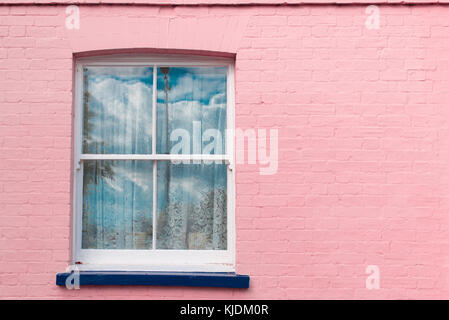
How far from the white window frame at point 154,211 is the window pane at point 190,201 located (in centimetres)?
7

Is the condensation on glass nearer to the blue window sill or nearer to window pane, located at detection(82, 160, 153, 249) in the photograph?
window pane, located at detection(82, 160, 153, 249)

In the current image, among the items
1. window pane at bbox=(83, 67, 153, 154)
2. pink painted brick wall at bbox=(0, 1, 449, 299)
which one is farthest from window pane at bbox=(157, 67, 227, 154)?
pink painted brick wall at bbox=(0, 1, 449, 299)

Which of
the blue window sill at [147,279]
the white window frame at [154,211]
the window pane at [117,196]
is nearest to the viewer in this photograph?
the blue window sill at [147,279]

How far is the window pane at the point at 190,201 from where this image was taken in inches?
157

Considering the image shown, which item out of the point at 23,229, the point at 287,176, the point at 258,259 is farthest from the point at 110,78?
the point at 258,259

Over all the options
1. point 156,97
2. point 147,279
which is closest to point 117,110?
point 156,97

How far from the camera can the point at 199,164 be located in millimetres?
4027

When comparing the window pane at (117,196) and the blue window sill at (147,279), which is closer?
the blue window sill at (147,279)

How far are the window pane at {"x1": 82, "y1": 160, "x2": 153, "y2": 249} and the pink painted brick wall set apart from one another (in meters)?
0.24

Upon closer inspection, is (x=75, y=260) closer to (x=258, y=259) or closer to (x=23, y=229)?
(x=23, y=229)

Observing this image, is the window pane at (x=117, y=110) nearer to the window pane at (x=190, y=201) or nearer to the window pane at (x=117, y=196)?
the window pane at (x=117, y=196)

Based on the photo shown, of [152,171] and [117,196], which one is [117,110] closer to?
[152,171]

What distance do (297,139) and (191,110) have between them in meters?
0.99

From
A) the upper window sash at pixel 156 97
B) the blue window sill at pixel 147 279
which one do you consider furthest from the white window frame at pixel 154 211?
the blue window sill at pixel 147 279
